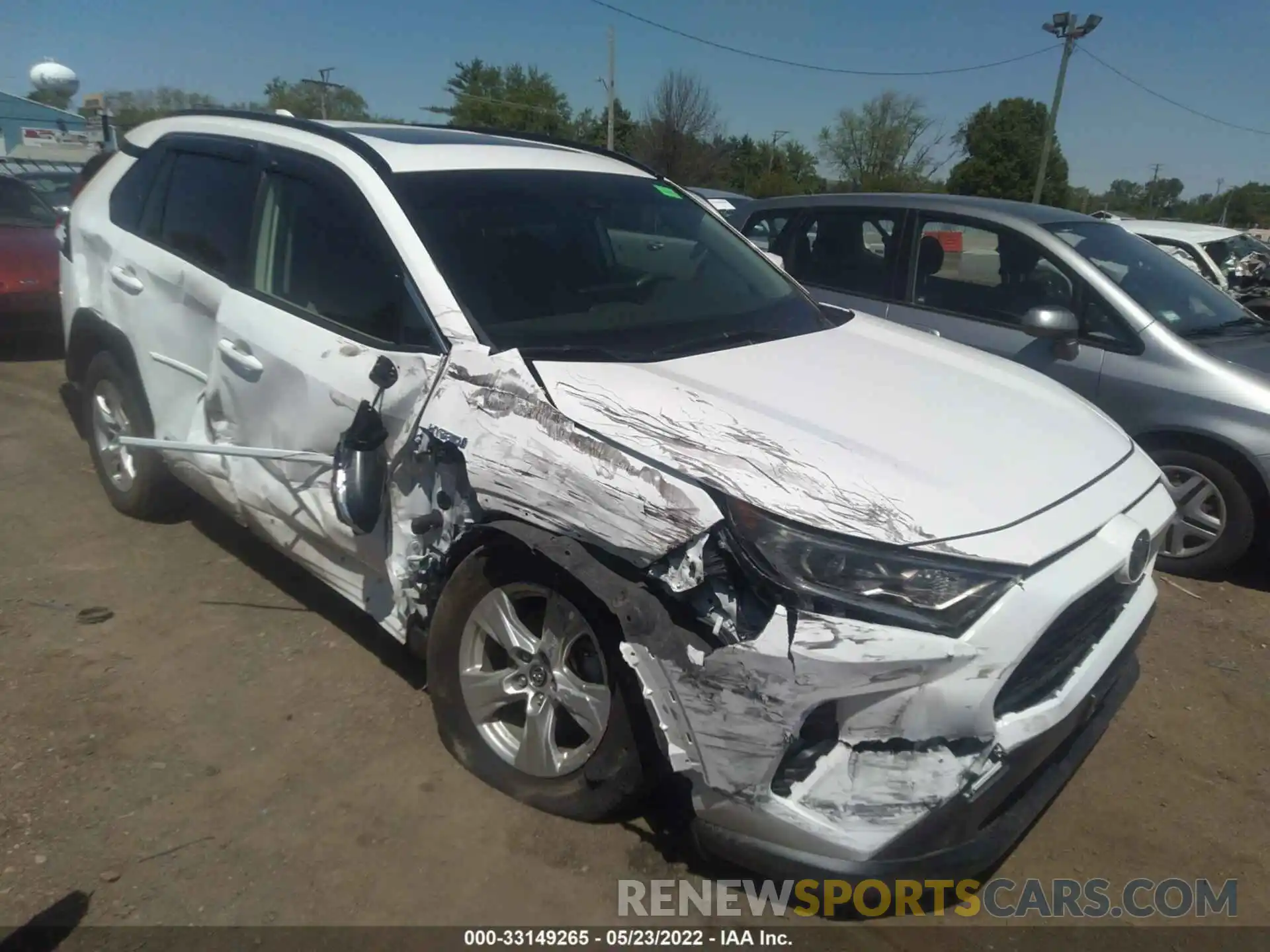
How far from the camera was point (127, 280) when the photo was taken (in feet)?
13.9

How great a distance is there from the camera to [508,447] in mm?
2512

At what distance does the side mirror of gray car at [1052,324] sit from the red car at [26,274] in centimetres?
788

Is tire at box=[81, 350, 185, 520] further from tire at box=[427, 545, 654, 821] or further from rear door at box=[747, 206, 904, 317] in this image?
rear door at box=[747, 206, 904, 317]

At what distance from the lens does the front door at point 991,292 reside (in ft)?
16.6

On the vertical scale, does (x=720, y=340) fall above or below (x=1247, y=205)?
below

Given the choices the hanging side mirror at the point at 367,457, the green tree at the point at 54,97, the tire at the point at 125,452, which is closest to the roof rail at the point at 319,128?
the hanging side mirror at the point at 367,457

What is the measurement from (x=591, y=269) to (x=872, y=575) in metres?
1.68

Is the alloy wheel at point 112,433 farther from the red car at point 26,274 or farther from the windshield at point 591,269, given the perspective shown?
the red car at point 26,274

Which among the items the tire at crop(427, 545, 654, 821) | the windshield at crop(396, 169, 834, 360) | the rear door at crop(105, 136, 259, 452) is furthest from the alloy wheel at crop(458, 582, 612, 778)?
the rear door at crop(105, 136, 259, 452)

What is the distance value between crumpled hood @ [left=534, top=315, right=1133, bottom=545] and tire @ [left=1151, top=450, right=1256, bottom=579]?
1870 millimetres

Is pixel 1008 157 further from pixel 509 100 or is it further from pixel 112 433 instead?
pixel 112 433

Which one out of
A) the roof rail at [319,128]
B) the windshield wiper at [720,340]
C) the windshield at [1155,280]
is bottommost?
the windshield wiper at [720,340]

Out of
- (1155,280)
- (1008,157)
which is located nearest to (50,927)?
(1155,280)

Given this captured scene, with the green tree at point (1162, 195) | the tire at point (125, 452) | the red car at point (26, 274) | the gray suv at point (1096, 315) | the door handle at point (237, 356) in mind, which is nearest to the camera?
the door handle at point (237, 356)
